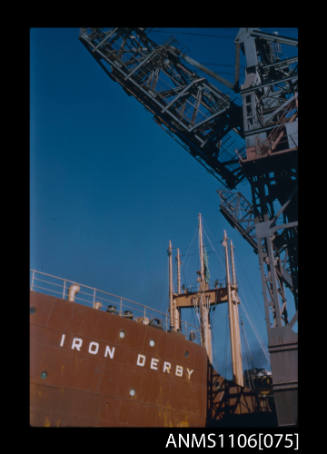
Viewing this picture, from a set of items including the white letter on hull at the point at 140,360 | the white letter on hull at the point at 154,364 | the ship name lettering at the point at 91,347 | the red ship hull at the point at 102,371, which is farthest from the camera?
the white letter on hull at the point at 154,364

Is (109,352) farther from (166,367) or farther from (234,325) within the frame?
(234,325)

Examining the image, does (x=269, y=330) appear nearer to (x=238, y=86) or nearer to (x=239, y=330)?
(x=238, y=86)

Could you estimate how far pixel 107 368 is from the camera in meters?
16.5

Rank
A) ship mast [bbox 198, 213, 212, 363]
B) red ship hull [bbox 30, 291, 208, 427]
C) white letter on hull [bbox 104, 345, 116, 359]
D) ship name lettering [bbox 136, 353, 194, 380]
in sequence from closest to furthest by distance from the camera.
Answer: red ship hull [bbox 30, 291, 208, 427] → white letter on hull [bbox 104, 345, 116, 359] → ship name lettering [bbox 136, 353, 194, 380] → ship mast [bbox 198, 213, 212, 363]

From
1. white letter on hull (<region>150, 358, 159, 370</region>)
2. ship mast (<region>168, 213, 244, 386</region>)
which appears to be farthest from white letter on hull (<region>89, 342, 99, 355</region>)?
ship mast (<region>168, 213, 244, 386</region>)

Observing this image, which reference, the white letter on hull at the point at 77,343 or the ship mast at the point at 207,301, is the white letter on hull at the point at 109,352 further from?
the ship mast at the point at 207,301

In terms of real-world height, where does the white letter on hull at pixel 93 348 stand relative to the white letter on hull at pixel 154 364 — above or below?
above

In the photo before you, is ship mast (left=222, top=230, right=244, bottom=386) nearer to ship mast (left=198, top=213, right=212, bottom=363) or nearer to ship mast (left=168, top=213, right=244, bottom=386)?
ship mast (left=168, top=213, right=244, bottom=386)

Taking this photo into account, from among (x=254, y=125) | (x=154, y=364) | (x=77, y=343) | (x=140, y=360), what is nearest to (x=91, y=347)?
(x=77, y=343)

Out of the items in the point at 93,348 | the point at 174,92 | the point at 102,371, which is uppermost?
the point at 174,92

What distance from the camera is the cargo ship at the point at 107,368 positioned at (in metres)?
15.0

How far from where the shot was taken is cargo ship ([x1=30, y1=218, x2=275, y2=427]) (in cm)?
1495

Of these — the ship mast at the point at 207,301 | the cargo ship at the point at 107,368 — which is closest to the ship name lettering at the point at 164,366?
the cargo ship at the point at 107,368
